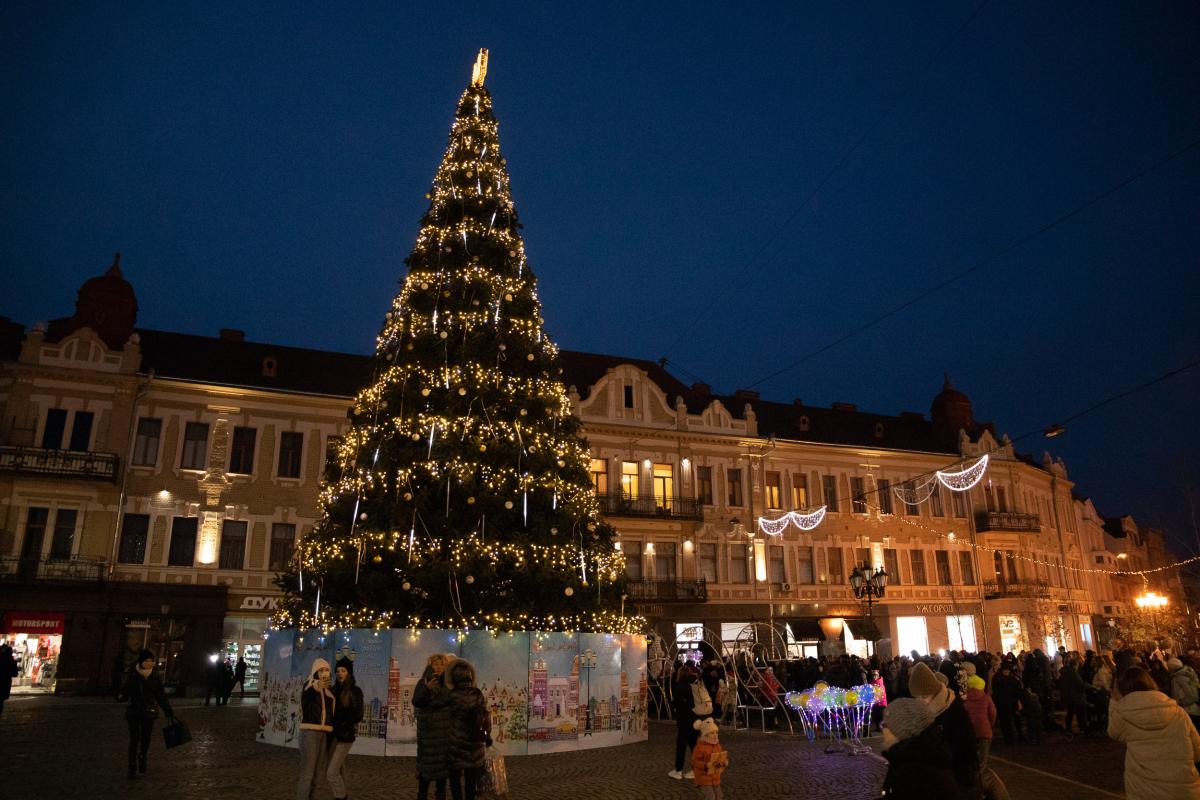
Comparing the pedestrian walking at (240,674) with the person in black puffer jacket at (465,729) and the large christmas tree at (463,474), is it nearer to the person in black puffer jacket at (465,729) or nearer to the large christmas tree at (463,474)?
the large christmas tree at (463,474)

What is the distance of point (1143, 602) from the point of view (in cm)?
4406

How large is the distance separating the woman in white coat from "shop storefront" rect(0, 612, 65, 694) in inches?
1205

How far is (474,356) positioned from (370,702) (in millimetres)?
6381

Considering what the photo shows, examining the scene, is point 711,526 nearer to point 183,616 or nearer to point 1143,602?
point 183,616

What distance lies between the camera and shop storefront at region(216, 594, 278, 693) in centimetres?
2933

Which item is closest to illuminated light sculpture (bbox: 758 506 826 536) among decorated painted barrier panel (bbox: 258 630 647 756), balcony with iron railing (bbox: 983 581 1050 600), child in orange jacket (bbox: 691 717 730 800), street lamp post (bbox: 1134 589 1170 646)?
balcony with iron railing (bbox: 983 581 1050 600)

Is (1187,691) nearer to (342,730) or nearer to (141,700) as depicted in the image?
(342,730)

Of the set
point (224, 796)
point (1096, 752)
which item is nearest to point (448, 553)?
point (224, 796)

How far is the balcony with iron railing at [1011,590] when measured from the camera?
40.6 m

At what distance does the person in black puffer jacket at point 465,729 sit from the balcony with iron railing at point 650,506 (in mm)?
26240

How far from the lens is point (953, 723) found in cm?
555

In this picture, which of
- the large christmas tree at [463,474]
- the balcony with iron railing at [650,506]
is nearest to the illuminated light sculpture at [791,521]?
the balcony with iron railing at [650,506]

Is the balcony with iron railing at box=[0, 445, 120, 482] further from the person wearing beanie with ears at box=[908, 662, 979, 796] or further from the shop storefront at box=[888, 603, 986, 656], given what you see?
the shop storefront at box=[888, 603, 986, 656]

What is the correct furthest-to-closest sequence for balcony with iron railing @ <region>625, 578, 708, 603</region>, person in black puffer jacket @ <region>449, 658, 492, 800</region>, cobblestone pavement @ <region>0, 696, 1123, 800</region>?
balcony with iron railing @ <region>625, 578, 708, 603</region>, cobblestone pavement @ <region>0, 696, 1123, 800</region>, person in black puffer jacket @ <region>449, 658, 492, 800</region>
